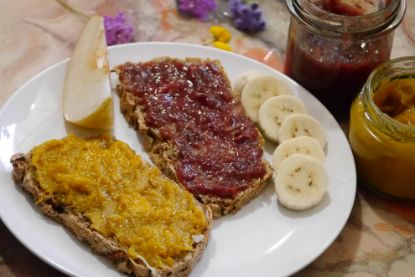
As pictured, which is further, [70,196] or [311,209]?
[311,209]

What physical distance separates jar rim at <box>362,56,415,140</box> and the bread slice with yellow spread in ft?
2.48

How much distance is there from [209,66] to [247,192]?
67cm

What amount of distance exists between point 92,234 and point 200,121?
69cm

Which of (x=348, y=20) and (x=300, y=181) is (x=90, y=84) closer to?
(x=300, y=181)

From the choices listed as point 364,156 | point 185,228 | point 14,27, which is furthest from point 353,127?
point 14,27

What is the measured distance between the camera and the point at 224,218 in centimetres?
259

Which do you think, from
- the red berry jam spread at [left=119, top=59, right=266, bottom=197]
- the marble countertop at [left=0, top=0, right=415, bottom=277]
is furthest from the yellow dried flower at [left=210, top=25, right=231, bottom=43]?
the red berry jam spread at [left=119, top=59, right=266, bottom=197]

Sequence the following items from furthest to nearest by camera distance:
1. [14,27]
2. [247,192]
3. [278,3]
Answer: [278,3] → [14,27] → [247,192]

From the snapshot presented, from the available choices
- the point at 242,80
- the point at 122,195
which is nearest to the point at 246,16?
the point at 242,80

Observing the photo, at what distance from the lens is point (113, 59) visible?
10.3ft

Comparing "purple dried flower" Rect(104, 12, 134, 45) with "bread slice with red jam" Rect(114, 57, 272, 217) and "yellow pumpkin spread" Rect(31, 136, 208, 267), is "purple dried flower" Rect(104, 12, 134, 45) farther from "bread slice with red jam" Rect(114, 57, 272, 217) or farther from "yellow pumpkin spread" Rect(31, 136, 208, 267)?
"yellow pumpkin spread" Rect(31, 136, 208, 267)

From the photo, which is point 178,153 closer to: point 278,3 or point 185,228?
point 185,228

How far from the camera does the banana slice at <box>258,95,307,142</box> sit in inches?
112

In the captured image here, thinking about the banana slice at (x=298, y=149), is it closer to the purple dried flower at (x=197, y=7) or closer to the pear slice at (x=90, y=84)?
the pear slice at (x=90, y=84)
